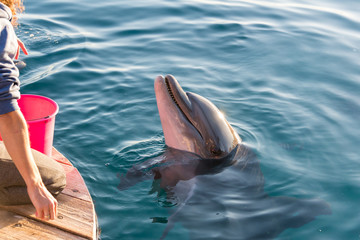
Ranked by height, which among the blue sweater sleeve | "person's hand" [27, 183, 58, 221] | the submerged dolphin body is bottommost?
the submerged dolphin body

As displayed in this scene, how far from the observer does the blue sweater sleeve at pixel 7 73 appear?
11.9 ft

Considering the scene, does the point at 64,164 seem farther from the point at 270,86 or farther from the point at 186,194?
the point at 270,86

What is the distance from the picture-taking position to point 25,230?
4.56 m

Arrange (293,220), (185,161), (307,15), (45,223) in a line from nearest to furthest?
(45,223) → (293,220) → (185,161) → (307,15)

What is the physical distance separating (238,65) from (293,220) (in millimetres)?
5830

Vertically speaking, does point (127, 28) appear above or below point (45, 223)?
above

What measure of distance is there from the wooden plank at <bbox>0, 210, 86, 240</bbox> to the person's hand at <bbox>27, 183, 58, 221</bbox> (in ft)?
1.86

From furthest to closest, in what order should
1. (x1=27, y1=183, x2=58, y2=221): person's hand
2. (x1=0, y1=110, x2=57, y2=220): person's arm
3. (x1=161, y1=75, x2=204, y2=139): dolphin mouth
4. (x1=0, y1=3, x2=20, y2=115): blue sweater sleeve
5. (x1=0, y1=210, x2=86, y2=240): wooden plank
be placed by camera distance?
(x1=161, y1=75, x2=204, y2=139): dolphin mouth → (x1=0, y1=210, x2=86, y2=240): wooden plank → (x1=27, y1=183, x2=58, y2=221): person's hand → (x1=0, y1=110, x2=57, y2=220): person's arm → (x1=0, y1=3, x2=20, y2=115): blue sweater sleeve

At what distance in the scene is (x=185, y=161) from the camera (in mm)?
6473

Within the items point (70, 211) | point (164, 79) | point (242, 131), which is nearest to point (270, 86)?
point (242, 131)

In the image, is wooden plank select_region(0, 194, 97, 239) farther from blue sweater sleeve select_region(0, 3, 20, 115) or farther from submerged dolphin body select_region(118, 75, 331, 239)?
blue sweater sleeve select_region(0, 3, 20, 115)

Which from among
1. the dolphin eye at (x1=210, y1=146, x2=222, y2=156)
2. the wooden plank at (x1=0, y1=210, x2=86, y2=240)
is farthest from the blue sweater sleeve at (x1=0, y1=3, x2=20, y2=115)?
the dolphin eye at (x1=210, y1=146, x2=222, y2=156)

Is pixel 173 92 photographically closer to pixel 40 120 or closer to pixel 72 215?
pixel 40 120

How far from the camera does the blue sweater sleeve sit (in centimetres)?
363
